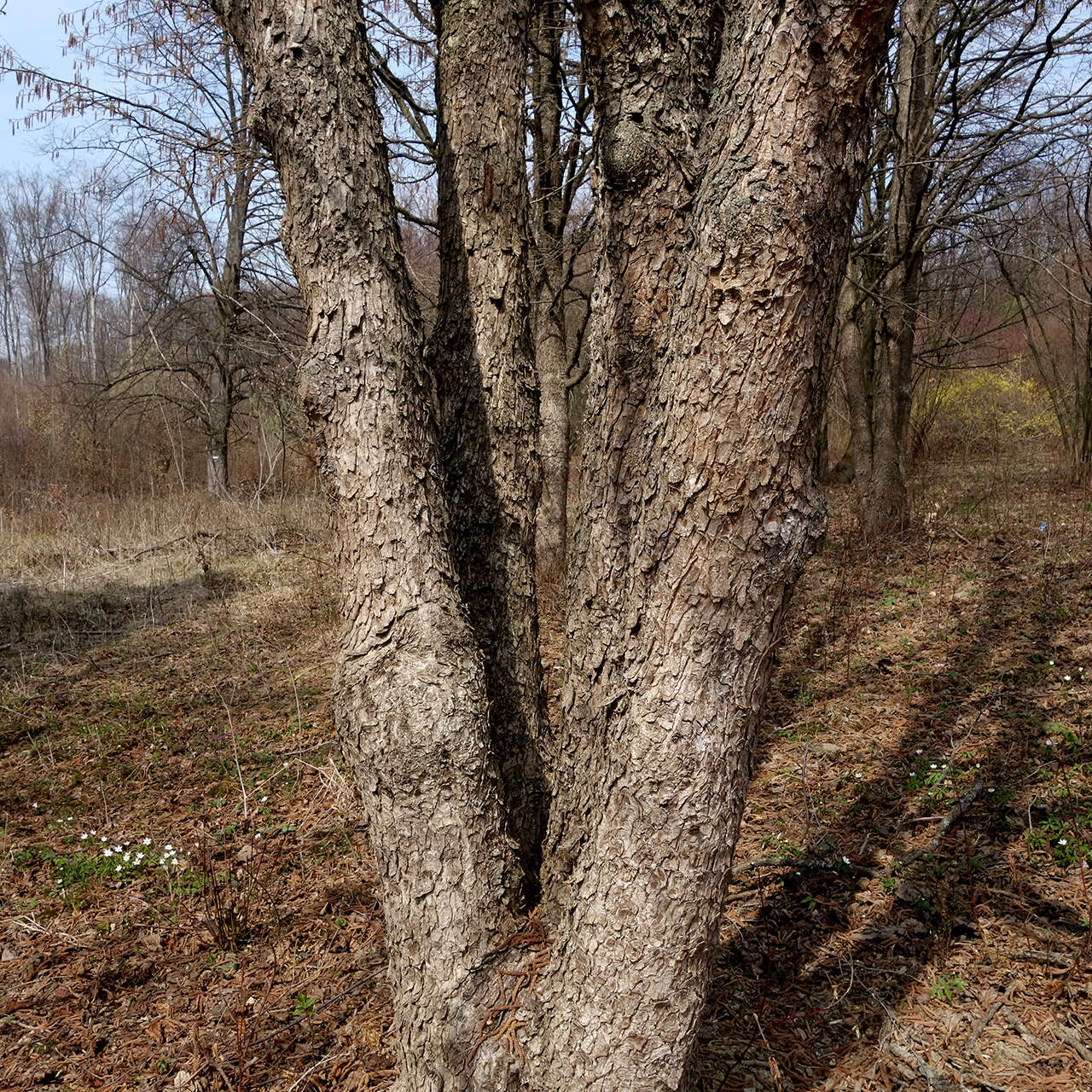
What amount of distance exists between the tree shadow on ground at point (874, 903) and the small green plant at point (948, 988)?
0.02 metres

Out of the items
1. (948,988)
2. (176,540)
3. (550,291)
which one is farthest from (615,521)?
(176,540)

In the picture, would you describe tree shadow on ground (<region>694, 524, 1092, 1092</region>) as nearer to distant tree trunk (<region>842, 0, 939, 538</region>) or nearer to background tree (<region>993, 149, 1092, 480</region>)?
distant tree trunk (<region>842, 0, 939, 538</region>)

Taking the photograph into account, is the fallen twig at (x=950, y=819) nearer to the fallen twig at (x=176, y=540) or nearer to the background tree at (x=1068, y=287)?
the background tree at (x=1068, y=287)

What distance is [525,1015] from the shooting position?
1762 mm

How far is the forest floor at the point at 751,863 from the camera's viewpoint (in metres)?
2.39

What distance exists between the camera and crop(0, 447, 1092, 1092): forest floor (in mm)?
2387

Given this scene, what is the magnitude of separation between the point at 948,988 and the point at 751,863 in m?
0.79

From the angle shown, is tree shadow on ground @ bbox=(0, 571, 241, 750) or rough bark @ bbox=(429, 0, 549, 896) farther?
tree shadow on ground @ bbox=(0, 571, 241, 750)

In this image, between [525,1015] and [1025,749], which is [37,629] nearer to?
[525,1015]

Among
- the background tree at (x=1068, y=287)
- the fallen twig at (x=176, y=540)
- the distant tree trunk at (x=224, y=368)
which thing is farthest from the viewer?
the distant tree trunk at (x=224, y=368)

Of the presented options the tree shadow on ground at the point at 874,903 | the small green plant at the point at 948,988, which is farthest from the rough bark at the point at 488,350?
the small green plant at the point at 948,988

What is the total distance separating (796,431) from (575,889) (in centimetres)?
106

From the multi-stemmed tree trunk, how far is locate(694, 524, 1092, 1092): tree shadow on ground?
1.73 ft

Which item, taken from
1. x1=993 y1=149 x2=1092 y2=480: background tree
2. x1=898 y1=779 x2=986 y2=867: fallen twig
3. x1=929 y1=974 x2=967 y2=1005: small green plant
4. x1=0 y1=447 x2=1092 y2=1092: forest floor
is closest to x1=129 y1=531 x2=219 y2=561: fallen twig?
x1=0 y1=447 x2=1092 y2=1092: forest floor
